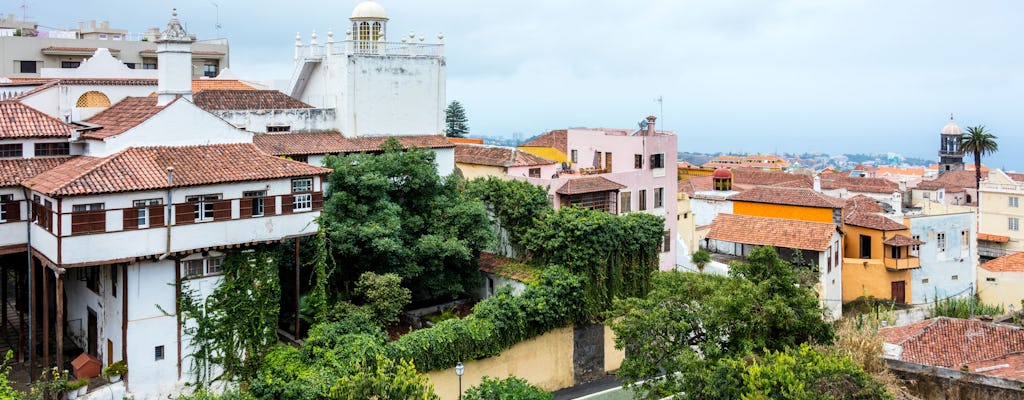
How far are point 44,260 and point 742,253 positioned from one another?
111 ft

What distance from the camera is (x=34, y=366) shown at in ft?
87.8

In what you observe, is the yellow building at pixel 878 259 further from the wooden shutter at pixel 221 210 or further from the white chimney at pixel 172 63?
the white chimney at pixel 172 63

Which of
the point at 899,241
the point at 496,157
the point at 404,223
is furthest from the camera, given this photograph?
the point at 899,241

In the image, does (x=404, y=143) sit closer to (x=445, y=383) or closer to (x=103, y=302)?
(x=445, y=383)

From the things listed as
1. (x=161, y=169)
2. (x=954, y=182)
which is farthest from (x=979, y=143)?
(x=161, y=169)

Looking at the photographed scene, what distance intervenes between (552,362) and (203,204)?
1460cm

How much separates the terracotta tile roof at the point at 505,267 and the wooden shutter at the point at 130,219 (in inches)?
577

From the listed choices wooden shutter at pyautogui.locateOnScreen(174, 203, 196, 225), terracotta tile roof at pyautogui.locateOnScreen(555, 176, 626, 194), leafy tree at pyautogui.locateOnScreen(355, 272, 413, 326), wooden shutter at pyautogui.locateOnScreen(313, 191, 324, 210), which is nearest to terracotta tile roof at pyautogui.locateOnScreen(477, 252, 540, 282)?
terracotta tile roof at pyautogui.locateOnScreen(555, 176, 626, 194)

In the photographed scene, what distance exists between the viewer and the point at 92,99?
113 ft

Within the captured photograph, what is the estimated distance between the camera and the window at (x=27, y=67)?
180 ft

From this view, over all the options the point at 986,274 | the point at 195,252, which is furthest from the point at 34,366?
the point at 986,274

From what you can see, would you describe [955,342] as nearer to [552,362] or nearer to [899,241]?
[552,362]

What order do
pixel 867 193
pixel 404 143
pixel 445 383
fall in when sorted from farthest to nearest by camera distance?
pixel 867 193 → pixel 404 143 → pixel 445 383

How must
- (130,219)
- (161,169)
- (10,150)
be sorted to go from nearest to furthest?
(130,219) < (161,169) < (10,150)
